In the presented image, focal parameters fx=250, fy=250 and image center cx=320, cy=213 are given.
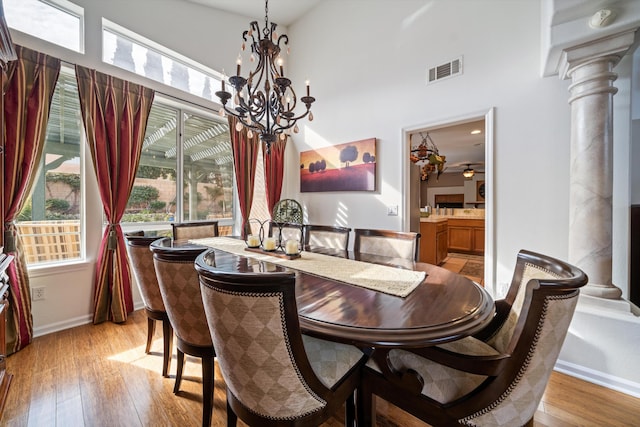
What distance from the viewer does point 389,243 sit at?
224 cm

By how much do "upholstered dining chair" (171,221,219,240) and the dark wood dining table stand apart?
6.43ft

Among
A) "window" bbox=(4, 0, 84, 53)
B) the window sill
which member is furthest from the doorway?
"window" bbox=(4, 0, 84, 53)

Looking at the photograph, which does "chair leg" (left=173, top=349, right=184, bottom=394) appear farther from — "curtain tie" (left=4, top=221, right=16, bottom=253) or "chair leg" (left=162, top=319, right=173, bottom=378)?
"curtain tie" (left=4, top=221, right=16, bottom=253)

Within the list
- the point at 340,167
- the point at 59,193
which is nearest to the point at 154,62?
the point at 59,193

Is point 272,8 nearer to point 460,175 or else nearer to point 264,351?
point 264,351

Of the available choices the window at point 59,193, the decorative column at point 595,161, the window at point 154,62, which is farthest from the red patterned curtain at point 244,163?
the decorative column at point 595,161

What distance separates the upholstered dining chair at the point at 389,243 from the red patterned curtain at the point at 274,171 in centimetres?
234

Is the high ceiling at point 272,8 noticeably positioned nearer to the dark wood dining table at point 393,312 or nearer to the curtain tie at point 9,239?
the curtain tie at point 9,239

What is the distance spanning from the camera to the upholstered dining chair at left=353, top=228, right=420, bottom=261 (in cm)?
210

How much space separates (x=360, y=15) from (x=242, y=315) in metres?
4.36

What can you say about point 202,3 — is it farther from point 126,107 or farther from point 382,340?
point 382,340

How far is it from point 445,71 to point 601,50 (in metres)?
1.32

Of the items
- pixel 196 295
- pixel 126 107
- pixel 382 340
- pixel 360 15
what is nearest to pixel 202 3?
pixel 126 107

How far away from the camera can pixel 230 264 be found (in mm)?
1753
